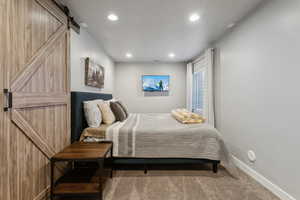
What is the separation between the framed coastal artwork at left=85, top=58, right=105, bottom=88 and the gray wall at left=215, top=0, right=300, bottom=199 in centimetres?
274

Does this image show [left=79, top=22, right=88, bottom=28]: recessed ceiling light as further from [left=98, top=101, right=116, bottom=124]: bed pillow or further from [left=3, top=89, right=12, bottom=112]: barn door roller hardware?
[left=3, top=89, right=12, bottom=112]: barn door roller hardware

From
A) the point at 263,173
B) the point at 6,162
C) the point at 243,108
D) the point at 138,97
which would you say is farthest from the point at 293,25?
the point at 138,97

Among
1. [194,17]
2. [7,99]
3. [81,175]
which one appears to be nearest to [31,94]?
[7,99]

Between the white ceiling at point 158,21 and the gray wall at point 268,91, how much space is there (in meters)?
0.40

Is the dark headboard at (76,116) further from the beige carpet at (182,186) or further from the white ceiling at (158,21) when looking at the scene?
the white ceiling at (158,21)

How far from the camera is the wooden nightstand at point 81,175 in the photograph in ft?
5.26

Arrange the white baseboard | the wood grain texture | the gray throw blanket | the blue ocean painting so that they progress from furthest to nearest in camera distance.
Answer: the blue ocean painting → the gray throw blanket → the white baseboard → the wood grain texture

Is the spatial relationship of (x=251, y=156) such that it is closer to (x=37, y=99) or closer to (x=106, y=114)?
(x=106, y=114)

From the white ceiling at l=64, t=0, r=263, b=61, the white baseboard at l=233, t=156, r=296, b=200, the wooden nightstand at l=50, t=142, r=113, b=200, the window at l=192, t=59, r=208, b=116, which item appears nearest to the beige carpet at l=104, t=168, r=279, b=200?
the white baseboard at l=233, t=156, r=296, b=200

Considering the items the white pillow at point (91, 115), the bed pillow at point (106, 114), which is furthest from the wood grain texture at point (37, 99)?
the bed pillow at point (106, 114)

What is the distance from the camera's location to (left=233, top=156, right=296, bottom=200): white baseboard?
5.68 feet

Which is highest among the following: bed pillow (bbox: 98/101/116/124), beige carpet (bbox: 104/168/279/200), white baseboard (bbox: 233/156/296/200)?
bed pillow (bbox: 98/101/116/124)

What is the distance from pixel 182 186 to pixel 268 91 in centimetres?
168

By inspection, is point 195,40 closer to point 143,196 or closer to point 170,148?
point 170,148
